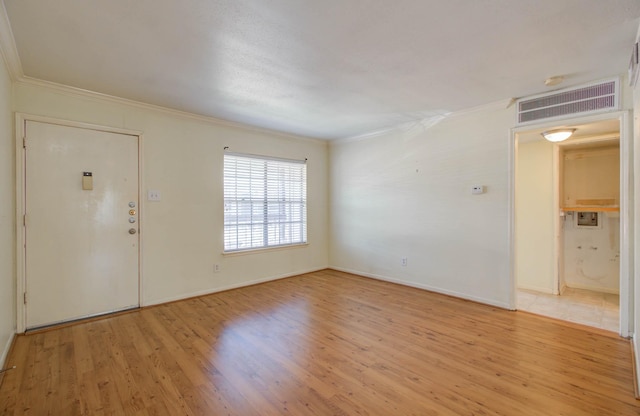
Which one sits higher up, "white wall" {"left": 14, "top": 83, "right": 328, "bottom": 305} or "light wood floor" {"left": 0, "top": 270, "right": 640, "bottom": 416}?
"white wall" {"left": 14, "top": 83, "right": 328, "bottom": 305}

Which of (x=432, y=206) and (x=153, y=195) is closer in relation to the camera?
(x=153, y=195)

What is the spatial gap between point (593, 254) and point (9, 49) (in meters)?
7.18

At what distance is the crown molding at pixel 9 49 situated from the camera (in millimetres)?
1956

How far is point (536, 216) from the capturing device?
450 cm

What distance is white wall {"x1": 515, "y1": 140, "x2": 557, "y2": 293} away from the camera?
4352 millimetres

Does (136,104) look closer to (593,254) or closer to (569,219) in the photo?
(569,219)

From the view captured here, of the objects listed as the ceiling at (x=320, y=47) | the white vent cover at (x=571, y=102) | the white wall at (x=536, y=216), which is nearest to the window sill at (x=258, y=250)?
the ceiling at (x=320, y=47)

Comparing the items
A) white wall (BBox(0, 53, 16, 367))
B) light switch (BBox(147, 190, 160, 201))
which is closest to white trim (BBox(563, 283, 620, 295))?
light switch (BBox(147, 190, 160, 201))

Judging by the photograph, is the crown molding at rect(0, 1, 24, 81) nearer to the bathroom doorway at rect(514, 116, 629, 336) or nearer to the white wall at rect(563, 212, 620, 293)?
the bathroom doorway at rect(514, 116, 629, 336)

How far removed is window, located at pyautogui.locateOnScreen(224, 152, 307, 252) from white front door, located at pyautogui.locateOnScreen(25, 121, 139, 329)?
1.28 meters

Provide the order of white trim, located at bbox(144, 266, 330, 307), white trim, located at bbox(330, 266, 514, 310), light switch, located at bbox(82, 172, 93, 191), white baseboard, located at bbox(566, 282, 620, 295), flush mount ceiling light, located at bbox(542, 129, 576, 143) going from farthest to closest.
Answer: white baseboard, located at bbox(566, 282, 620, 295) → white trim, located at bbox(144, 266, 330, 307) → white trim, located at bbox(330, 266, 514, 310) → flush mount ceiling light, located at bbox(542, 129, 576, 143) → light switch, located at bbox(82, 172, 93, 191)

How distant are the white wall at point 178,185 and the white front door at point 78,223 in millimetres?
151

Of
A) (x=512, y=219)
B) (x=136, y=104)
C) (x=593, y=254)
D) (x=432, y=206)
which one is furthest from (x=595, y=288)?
(x=136, y=104)

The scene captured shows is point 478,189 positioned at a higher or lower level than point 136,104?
lower
